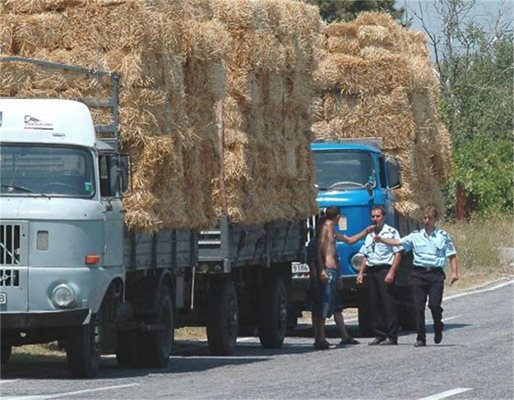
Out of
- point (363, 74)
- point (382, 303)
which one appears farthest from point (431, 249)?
point (363, 74)

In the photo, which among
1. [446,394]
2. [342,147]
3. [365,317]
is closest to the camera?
[446,394]

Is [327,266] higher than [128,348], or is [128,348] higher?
[327,266]

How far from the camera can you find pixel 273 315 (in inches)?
905

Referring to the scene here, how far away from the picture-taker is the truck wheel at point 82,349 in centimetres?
1686

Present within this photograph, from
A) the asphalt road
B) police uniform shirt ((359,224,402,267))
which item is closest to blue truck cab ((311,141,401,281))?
the asphalt road

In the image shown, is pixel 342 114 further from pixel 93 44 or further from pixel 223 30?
pixel 93 44

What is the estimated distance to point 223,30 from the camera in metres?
20.5

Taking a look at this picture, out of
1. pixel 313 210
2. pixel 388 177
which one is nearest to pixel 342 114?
pixel 388 177

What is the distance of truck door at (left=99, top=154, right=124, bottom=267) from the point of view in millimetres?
17266

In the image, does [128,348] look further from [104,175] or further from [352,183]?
[352,183]

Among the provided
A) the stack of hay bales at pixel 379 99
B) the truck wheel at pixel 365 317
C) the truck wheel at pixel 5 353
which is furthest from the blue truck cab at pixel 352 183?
the truck wheel at pixel 5 353

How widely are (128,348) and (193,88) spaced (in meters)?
3.18

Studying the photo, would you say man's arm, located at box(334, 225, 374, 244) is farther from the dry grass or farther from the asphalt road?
the dry grass

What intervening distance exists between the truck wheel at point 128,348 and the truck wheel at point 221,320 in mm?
2280
